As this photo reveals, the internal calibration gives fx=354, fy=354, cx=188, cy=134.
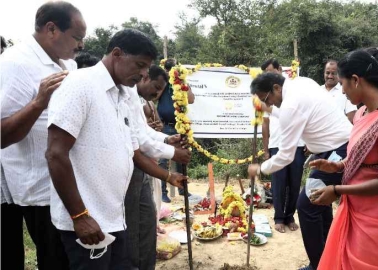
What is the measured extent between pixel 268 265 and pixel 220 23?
617 inches

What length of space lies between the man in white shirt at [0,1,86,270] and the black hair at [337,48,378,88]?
1647mm

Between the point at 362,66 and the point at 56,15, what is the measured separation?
184 cm

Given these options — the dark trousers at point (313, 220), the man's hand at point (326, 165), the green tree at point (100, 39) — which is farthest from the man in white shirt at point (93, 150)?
the green tree at point (100, 39)

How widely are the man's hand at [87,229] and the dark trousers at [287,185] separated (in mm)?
3432

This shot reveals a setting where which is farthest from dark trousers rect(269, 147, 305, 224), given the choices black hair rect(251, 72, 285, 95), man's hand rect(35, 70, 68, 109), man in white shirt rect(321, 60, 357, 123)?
man's hand rect(35, 70, 68, 109)

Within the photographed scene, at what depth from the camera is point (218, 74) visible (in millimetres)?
5645

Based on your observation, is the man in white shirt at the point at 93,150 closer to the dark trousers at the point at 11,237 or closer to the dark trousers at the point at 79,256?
the dark trousers at the point at 79,256

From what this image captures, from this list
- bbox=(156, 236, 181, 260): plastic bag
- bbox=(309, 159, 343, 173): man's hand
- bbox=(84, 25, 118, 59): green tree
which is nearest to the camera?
bbox=(309, 159, 343, 173): man's hand

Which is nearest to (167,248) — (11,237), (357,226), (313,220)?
(313,220)

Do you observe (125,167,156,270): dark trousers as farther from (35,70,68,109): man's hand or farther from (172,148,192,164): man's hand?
(35,70,68,109): man's hand

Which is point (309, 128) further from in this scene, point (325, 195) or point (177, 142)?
point (177, 142)

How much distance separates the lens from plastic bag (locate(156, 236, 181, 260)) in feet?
12.8

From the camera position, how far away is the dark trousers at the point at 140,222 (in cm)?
259

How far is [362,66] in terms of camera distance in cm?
215
